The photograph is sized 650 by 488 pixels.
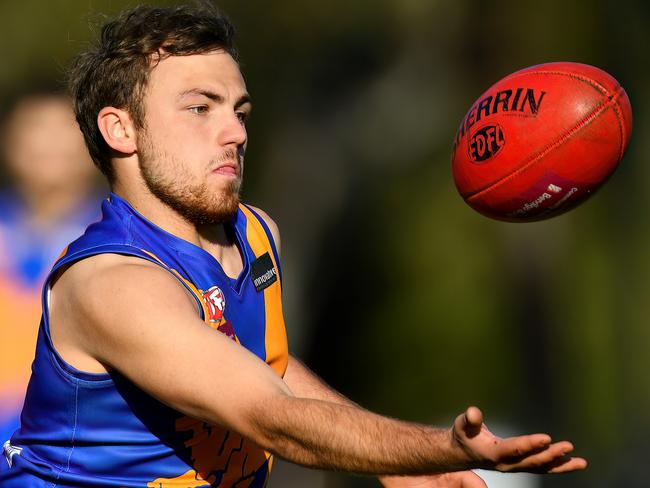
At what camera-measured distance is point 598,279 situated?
6324 mm

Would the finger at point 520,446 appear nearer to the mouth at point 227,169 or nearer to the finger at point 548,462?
the finger at point 548,462

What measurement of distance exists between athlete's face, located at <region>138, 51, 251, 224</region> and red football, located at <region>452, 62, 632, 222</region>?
0.79 metres

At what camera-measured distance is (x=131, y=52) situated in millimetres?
3344

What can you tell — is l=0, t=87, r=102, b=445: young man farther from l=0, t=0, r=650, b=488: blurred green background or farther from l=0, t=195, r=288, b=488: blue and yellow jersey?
l=0, t=195, r=288, b=488: blue and yellow jersey

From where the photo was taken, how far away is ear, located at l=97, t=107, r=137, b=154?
3299 mm

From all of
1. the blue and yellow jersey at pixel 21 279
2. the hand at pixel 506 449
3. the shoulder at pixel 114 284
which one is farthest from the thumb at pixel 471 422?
the blue and yellow jersey at pixel 21 279

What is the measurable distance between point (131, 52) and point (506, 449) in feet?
5.98

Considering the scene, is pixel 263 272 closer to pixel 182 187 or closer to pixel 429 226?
pixel 182 187

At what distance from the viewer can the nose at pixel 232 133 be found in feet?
10.6

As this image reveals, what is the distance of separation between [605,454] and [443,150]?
1.97 metres

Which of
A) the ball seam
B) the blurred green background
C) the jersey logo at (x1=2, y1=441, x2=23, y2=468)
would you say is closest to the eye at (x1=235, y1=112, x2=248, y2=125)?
→ the ball seam

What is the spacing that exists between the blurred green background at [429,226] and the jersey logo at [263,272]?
88.4 inches

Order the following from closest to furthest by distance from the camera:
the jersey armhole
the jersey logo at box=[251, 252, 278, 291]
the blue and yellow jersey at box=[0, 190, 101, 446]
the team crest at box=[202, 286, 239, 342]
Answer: the jersey armhole < the team crest at box=[202, 286, 239, 342] < the jersey logo at box=[251, 252, 278, 291] < the blue and yellow jersey at box=[0, 190, 101, 446]

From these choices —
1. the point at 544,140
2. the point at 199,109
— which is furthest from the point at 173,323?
the point at 544,140
